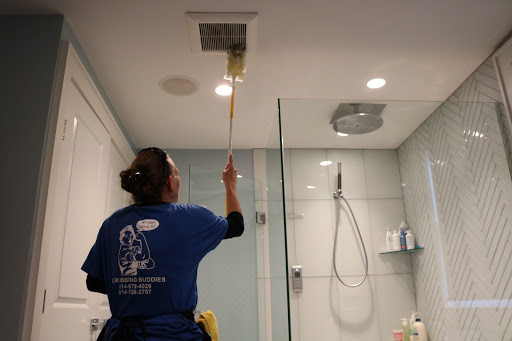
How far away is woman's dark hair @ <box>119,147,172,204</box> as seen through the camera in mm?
1187

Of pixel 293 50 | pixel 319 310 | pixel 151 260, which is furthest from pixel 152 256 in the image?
pixel 319 310

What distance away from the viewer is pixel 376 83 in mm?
2174

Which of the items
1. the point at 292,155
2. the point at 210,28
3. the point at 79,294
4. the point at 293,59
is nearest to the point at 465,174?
the point at 292,155

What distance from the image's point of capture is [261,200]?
2.51 m

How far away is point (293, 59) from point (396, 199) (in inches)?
38.3

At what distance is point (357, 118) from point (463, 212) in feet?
2.33

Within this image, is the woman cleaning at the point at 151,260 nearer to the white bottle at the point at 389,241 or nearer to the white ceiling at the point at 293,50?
the white ceiling at the point at 293,50

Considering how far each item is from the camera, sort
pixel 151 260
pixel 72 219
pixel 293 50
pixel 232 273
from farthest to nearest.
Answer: pixel 232 273, pixel 293 50, pixel 72 219, pixel 151 260

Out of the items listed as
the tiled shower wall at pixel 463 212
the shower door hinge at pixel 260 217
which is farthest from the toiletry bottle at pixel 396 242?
the shower door hinge at pixel 260 217

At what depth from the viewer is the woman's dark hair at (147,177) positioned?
1187mm

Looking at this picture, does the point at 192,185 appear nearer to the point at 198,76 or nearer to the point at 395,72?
the point at 198,76

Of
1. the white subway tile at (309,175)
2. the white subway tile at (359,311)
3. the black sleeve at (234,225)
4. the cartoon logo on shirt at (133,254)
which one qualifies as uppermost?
the white subway tile at (309,175)

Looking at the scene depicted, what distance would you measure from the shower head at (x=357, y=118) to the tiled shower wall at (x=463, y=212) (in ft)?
0.78

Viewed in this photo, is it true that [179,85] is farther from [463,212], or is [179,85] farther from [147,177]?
[463,212]
